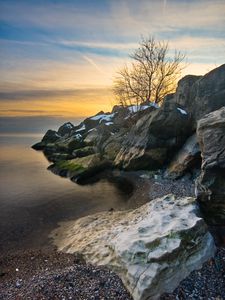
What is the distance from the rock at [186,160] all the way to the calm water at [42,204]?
4.95 metres

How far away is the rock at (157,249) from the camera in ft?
24.7

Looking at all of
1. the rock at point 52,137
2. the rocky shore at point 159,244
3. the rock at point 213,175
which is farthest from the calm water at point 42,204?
the rock at point 52,137

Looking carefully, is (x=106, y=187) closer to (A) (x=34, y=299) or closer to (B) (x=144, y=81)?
(A) (x=34, y=299)

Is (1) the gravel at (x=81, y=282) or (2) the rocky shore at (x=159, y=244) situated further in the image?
(2) the rocky shore at (x=159, y=244)

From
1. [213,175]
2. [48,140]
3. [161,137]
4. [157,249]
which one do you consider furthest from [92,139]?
[157,249]

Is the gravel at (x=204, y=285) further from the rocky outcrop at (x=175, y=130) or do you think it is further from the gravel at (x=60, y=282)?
the rocky outcrop at (x=175, y=130)

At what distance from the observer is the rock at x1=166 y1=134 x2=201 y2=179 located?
2183cm

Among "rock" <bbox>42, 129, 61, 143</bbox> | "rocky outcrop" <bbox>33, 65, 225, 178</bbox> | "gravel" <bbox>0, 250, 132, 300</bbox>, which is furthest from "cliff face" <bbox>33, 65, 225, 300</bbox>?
"rock" <bbox>42, 129, 61, 143</bbox>

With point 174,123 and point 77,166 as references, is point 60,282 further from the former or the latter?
point 77,166

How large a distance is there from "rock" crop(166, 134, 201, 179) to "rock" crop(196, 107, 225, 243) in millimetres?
10054

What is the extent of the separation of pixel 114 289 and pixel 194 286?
2.19 meters

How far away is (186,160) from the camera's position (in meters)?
22.3

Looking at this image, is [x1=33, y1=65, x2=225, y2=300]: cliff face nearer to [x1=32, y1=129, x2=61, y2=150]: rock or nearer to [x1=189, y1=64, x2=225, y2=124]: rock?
[x1=189, y1=64, x2=225, y2=124]: rock

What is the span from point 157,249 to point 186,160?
15.0 metres
